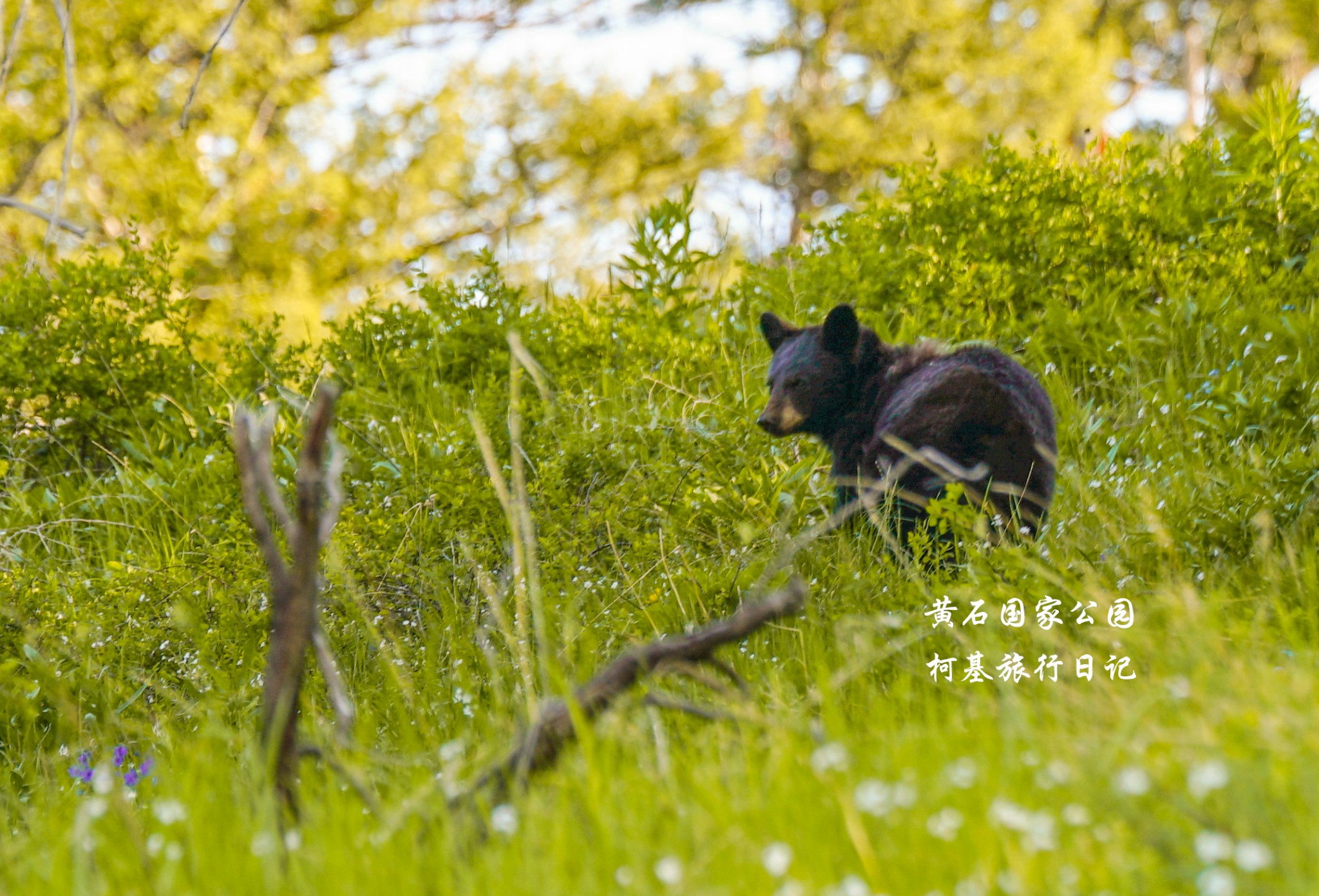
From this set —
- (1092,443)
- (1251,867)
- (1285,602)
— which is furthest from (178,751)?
(1092,443)

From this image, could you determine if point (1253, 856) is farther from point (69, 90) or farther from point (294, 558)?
point (69, 90)

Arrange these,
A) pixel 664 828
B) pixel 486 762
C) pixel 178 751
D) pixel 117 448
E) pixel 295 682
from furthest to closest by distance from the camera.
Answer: pixel 117 448
pixel 178 751
pixel 486 762
pixel 295 682
pixel 664 828

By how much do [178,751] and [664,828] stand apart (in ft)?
6.15

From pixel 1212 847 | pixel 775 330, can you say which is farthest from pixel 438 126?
pixel 1212 847

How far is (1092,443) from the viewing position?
488cm

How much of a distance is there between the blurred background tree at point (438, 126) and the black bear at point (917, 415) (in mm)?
6214

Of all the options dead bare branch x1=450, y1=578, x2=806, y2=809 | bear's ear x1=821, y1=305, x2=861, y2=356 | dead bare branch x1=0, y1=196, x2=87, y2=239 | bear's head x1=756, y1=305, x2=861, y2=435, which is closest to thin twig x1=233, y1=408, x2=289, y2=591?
dead bare branch x1=450, y1=578, x2=806, y2=809

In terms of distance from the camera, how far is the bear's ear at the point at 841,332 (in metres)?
4.42

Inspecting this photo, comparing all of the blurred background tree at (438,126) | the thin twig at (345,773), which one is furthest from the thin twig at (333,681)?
the blurred background tree at (438,126)

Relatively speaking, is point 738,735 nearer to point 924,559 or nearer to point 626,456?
point 924,559

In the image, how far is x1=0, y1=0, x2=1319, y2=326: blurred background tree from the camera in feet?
42.3

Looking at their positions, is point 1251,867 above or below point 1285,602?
above

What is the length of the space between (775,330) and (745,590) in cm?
160

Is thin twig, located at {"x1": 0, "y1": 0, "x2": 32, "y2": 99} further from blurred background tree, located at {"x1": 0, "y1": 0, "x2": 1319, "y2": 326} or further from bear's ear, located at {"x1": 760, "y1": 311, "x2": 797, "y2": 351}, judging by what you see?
blurred background tree, located at {"x1": 0, "y1": 0, "x2": 1319, "y2": 326}
